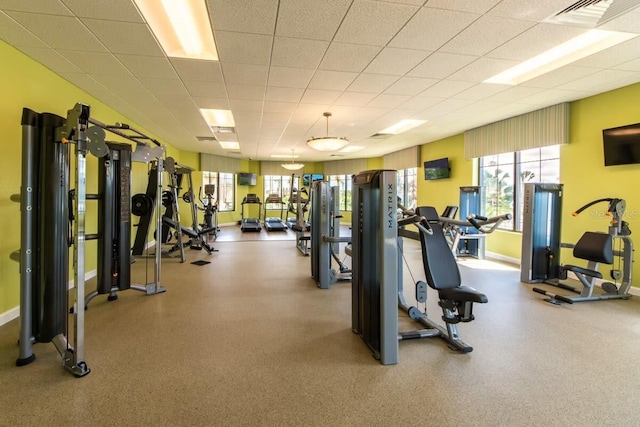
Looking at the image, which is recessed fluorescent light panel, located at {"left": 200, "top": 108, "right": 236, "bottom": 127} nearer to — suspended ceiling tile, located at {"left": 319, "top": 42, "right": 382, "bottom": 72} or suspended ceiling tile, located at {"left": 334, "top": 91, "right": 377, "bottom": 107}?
suspended ceiling tile, located at {"left": 334, "top": 91, "right": 377, "bottom": 107}

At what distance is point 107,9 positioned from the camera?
2.45 metres

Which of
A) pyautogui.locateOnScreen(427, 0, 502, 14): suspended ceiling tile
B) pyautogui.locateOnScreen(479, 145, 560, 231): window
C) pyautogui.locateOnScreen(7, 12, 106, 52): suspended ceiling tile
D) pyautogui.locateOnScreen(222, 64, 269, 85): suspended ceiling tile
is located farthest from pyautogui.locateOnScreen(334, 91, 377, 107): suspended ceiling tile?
pyautogui.locateOnScreen(479, 145, 560, 231): window

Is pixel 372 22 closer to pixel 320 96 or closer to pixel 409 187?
pixel 320 96

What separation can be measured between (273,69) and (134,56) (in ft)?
4.79

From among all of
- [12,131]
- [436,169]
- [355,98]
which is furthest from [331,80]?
[436,169]

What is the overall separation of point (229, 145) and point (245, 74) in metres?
5.75

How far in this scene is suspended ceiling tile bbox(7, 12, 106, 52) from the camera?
2.56 m

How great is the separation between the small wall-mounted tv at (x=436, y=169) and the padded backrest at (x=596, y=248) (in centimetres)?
400

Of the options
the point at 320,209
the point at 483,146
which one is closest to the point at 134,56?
the point at 320,209

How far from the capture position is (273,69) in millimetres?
3623

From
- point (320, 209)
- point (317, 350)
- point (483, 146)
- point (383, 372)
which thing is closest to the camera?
point (383, 372)

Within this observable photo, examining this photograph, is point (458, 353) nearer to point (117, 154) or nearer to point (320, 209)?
point (320, 209)

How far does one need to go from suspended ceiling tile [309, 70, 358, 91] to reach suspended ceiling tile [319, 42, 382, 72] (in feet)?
0.44

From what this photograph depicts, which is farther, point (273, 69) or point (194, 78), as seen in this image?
point (194, 78)
